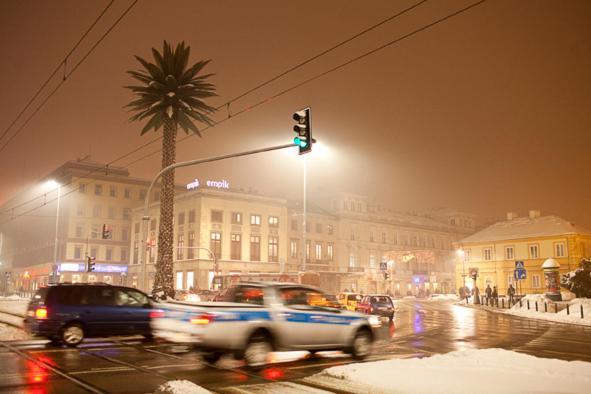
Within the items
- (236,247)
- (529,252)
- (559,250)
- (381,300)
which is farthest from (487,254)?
(381,300)

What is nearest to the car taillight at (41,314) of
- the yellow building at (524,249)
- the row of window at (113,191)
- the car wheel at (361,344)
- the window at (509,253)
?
the car wheel at (361,344)

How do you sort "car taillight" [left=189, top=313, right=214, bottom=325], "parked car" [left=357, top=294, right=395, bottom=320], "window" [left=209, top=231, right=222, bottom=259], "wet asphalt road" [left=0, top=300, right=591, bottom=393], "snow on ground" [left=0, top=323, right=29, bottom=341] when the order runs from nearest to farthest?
"wet asphalt road" [left=0, top=300, right=591, bottom=393] → "car taillight" [left=189, top=313, right=214, bottom=325] → "snow on ground" [left=0, top=323, right=29, bottom=341] → "parked car" [left=357, top=294, right=395, bottom=320] → "window" [left=209, top=231, right=222, bottom=259]

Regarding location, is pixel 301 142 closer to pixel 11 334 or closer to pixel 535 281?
pixel 11 334

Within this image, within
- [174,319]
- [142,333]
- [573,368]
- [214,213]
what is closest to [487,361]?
[573,368]

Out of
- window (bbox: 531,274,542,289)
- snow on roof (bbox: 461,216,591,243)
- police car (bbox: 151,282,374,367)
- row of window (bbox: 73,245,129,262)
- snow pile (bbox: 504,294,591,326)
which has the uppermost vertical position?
snow on roof (bbox: 461,216,591,243)

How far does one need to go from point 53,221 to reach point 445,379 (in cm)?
10105

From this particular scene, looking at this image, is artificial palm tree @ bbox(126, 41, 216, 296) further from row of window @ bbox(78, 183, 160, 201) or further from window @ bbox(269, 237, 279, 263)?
row of window @ bbox(78, 183, 160, 201)

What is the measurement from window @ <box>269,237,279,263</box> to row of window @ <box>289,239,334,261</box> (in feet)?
14.1

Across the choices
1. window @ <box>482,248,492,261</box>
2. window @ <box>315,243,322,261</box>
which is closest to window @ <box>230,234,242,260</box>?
window @ <box>315,243,322,261</box>

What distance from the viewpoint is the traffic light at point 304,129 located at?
1842 cm

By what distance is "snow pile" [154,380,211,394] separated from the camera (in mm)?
Result: 8644

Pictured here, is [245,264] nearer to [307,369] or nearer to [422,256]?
[422,256]

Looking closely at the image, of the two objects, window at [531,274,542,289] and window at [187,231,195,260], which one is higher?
window at [187,231,195,260]

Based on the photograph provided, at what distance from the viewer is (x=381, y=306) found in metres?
32.1
